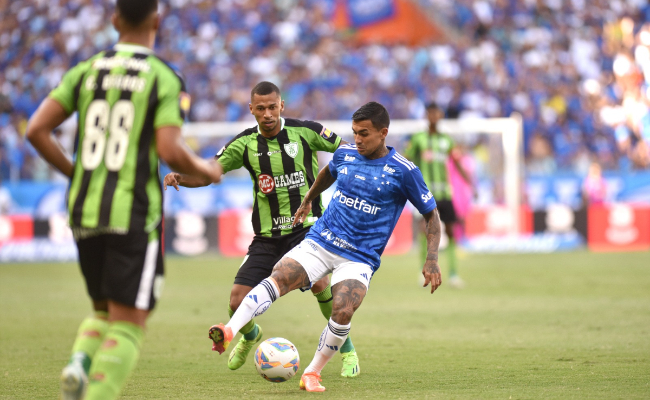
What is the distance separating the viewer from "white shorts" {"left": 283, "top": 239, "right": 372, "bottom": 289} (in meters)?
6.00

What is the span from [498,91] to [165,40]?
10.2 metres

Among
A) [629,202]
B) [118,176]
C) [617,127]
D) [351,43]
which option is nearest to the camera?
[118,176]

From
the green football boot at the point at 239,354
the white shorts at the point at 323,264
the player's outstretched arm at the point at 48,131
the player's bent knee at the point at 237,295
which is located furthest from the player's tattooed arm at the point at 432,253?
the player's outstretched arm at the point at 48,131

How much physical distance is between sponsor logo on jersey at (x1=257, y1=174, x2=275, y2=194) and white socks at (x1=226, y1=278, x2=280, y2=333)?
1.15 m

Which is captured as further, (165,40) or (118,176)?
(165,40)

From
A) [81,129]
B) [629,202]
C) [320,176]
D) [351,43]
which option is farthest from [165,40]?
[81,129]

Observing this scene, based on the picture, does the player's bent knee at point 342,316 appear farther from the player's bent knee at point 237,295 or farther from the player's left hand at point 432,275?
the player's bent knee at point 237,295

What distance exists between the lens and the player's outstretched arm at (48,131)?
156 inches

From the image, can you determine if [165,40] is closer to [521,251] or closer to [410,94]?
[410,94]

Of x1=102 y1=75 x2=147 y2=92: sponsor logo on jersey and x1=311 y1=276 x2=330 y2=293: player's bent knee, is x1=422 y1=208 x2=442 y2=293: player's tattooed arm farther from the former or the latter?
x1=102 y1=75 x2=147 y2=92: sponsor logo on jersey

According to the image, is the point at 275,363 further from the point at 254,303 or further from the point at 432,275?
the point at 432,275

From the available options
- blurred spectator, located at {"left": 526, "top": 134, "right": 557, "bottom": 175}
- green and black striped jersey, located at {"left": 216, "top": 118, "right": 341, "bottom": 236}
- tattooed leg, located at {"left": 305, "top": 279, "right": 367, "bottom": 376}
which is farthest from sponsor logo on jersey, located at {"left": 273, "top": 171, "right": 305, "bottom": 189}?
blurred spectator, located at {"left": 526, "top": 134, "right": 557, "bottom": 175}

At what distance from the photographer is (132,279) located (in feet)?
12.9

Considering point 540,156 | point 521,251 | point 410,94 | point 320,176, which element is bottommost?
point 521,251
